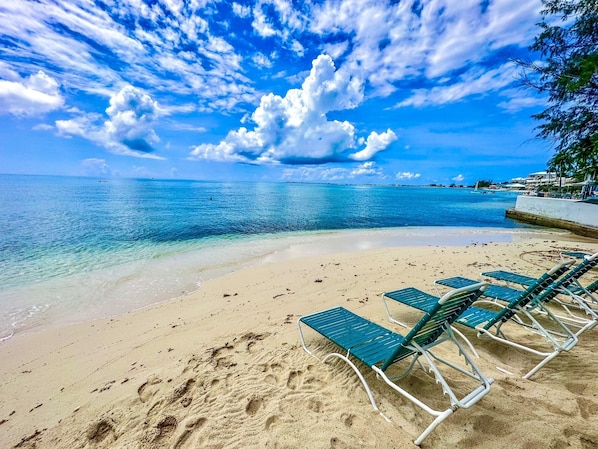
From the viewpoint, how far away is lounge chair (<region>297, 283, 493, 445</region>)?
8.11 ft

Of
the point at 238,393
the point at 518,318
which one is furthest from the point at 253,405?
the point at 518,318

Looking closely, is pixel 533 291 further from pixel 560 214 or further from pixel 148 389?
pixel 560 214

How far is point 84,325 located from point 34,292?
11.9 feet

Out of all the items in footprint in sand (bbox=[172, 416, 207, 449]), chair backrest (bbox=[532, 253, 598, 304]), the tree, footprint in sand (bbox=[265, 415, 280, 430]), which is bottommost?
footprint in sand (bbox=[172, 416, 207, 449])

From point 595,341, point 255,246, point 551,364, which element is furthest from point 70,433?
point 255,246

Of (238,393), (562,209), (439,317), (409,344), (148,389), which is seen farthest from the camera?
(562,209)

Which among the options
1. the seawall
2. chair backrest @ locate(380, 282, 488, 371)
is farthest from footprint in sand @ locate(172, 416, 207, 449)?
the seawall

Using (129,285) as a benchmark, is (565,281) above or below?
above

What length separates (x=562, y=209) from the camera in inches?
909

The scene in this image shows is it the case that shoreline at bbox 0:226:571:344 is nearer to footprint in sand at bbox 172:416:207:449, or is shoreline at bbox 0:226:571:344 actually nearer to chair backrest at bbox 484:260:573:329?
footprint in sand at bbox 172:416:207:449

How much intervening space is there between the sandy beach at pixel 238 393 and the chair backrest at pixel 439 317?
2.53ft

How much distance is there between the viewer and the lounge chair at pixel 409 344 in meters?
2.47

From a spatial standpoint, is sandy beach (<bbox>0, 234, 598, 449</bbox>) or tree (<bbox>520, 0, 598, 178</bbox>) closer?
sandy beach (<bbox>0, 234, 598, 449</bbox>)

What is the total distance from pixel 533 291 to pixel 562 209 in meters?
27.5
